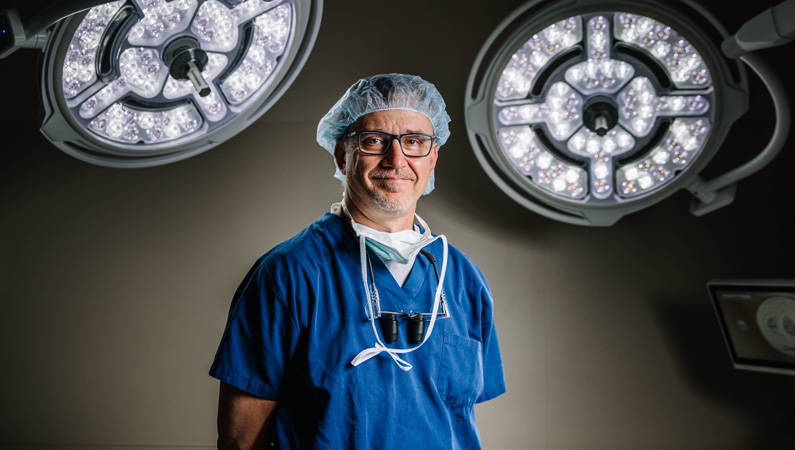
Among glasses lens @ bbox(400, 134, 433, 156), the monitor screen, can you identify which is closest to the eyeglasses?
glasses lens @ bbox(400, 134, 433, 156)

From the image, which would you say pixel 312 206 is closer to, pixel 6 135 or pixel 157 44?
pixel 157 44

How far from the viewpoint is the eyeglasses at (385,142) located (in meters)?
1.25

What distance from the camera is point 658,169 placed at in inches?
68.2

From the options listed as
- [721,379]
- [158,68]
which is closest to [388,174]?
[158,68]

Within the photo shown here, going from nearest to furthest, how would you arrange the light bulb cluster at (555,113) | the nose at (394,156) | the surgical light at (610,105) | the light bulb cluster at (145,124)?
the nose at (394,156) → the light bulb cluster at (145,124) → the surgical light at (610,105) → the light bulb cluster at (555,113)

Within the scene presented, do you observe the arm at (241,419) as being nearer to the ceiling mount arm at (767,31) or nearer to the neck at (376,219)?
the neck at (376,219)

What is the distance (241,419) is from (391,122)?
0.68m

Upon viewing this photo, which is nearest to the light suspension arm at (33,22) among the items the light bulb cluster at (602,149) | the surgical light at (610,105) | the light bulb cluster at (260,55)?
the light bulb cluster at (260,55)

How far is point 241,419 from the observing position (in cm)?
114

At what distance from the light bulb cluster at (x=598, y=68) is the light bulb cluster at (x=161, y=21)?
3.42ft

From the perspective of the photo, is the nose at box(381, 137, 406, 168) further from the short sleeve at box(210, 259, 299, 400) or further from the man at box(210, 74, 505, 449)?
the short sleeve at box(210, 259, 299, 400)

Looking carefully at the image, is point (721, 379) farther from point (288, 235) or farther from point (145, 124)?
point (145, 124)

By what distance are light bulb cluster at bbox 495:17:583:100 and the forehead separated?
518 millimetres

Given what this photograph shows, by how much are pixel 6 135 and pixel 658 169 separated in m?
2.18
